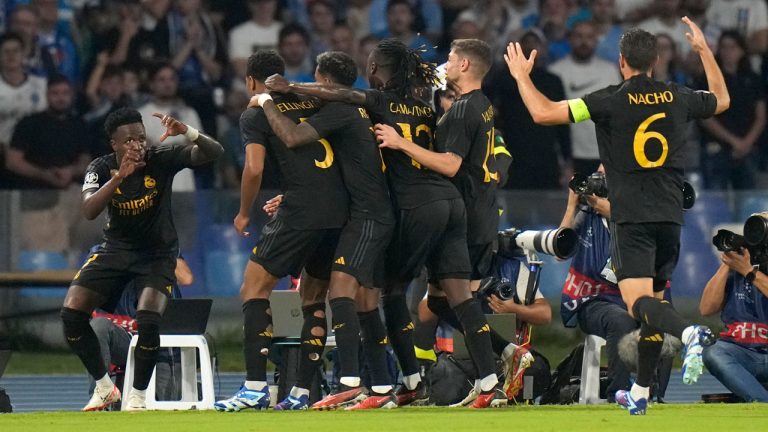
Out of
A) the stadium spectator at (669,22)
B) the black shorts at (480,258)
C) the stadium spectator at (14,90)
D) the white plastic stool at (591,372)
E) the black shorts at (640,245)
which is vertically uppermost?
the stadium spectator at (669,22)

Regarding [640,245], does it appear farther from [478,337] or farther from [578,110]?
[478,337]

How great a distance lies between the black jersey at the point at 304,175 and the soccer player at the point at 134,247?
50cm

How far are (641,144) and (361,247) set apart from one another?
166cm

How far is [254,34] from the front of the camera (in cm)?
1495

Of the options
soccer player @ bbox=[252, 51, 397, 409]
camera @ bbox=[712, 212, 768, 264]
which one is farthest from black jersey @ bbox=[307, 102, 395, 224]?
camera @ bbox=[712, 212, 768, 264]

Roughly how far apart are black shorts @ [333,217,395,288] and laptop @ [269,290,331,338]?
1.83 metres

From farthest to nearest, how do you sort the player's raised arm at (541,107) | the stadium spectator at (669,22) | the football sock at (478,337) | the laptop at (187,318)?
the stadium spectator at (669,22) < the laptop at (187,318) < the football sock at (478,337) < the player's raised arm at (541,107)

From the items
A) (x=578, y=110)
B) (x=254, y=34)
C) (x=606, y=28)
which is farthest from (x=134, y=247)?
(x=606, y=28)

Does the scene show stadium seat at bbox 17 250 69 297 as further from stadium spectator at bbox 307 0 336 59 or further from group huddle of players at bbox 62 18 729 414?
group huddle of players at bbox 62 18 729 414

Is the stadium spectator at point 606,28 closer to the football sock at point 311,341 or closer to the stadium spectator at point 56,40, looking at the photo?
the stadium spectator at point 56,40

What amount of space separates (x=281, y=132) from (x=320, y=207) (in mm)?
502

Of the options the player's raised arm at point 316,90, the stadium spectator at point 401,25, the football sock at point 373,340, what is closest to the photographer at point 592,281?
the football sock at point 373,340

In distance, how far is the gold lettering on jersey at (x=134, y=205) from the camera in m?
9.38

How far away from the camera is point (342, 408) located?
8.66 m
